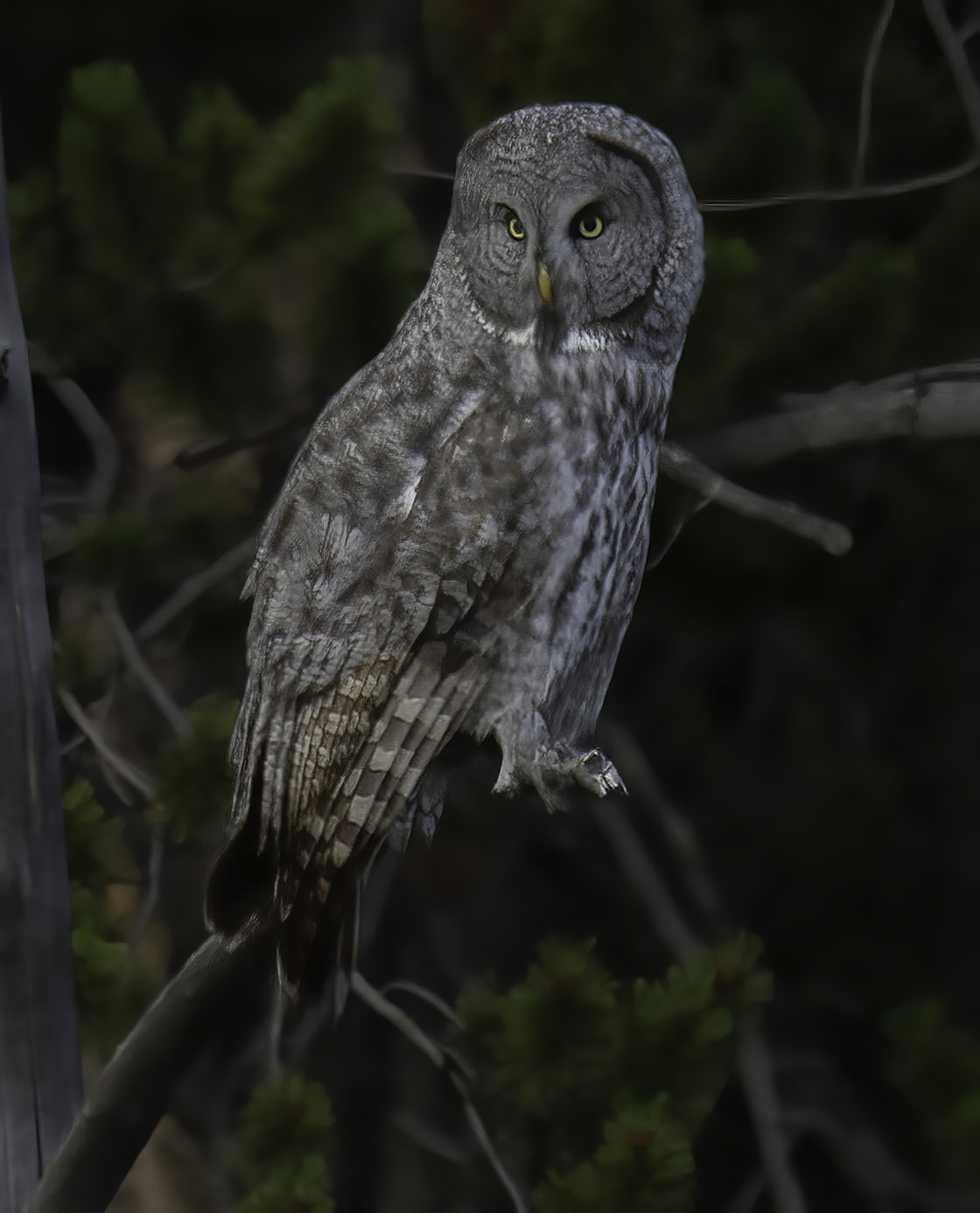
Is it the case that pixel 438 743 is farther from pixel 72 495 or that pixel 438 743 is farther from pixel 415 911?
pixel 415 911

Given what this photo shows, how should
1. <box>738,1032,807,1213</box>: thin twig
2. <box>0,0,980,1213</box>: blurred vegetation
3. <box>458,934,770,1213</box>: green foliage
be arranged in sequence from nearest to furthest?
1. <box>458,934,770,1213</box>: green foliage
2. <box>0,0,980,1213</box>: blurred vegetation
3. <box>738,1032,807,1213</box>: thin twig

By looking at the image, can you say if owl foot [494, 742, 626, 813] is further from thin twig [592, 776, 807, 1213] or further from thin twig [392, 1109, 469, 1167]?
thin twig [392, 1109, 469, 1167]

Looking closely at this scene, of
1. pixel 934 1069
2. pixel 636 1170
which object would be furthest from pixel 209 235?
pixel 934 1069

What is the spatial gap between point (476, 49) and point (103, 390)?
0.98 m

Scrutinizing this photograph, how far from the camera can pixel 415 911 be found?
201cm

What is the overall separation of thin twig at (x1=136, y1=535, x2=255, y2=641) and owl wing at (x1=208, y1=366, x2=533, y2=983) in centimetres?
32

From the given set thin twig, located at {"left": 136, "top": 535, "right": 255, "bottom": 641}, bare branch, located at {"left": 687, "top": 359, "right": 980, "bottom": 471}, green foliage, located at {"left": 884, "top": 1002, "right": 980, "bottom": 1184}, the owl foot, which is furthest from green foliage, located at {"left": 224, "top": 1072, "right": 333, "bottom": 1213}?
bare branch, located at {"left": 687, "top": 359, "right": 980, "bottom": 471}

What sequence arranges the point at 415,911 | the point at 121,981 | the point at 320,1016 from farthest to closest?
the point at 415,911 < the point at 320,1016 < the point at 121,981

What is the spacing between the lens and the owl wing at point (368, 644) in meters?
0.88

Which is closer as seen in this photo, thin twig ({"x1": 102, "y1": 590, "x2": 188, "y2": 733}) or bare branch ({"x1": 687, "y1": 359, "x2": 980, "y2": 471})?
bare branch ({"x1": 687, "y1": 359, "x2": 980, "y2": 471})

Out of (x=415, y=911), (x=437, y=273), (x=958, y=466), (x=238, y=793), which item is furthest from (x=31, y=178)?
(x=415, y=911)

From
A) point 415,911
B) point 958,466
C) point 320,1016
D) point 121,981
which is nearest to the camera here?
point 121,981

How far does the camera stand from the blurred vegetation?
1.07m

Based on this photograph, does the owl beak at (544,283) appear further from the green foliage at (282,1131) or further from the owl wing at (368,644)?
the green foliage at (282,1131)
